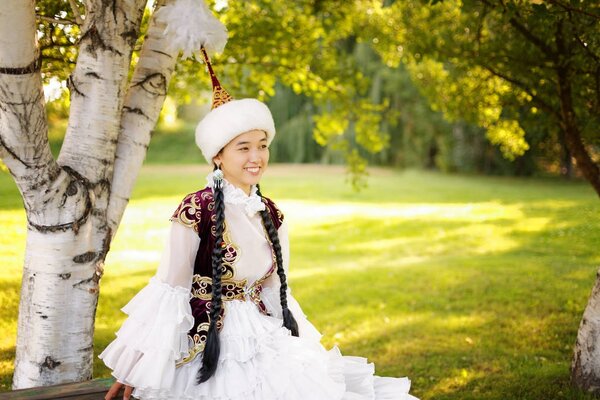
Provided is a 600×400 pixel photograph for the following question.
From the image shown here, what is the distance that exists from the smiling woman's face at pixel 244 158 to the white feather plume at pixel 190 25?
0.42 m

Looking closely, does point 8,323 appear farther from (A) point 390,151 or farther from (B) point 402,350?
(A) point 390,151

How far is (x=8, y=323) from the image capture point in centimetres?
474

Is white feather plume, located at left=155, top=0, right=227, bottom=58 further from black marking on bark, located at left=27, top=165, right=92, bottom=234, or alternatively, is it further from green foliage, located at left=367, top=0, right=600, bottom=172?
green foliage, located at left=367, top=0, right=600, bottom=172

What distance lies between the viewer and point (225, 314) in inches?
91.7

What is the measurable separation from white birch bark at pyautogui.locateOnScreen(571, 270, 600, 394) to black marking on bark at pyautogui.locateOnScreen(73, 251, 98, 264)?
2.58 metres

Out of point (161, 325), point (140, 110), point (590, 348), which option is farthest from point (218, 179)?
point (590, 348)

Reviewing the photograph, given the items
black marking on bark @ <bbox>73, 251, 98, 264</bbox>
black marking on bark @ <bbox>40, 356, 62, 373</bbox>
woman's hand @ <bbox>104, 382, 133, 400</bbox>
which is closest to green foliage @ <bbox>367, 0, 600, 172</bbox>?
black marking on bark @ <bbox>73, 251, 98, 264</bbox>

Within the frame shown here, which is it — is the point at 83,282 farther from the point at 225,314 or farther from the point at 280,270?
the point at 280,270

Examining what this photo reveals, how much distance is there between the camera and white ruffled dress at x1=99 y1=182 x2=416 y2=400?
84.5 inches

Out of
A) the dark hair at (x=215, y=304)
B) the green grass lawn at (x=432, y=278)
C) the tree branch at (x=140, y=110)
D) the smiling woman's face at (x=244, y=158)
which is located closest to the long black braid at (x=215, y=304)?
the dark hair at (x=215, y=304)

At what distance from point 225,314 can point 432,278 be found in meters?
5.23

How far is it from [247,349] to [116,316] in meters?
3.55

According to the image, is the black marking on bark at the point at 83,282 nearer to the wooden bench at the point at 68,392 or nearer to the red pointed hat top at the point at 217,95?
the wooden bench at the point at 68,392

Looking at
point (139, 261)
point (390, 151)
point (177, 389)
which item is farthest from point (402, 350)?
point (390, 151)
